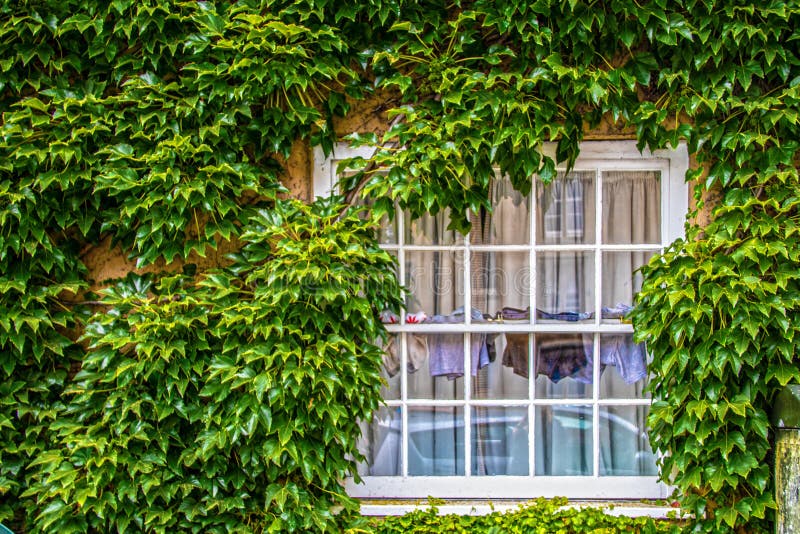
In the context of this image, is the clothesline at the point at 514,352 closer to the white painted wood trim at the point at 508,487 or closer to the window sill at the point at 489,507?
the white painted wood trim at the point at 508,487

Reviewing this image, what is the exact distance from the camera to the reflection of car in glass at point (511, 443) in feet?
12.2

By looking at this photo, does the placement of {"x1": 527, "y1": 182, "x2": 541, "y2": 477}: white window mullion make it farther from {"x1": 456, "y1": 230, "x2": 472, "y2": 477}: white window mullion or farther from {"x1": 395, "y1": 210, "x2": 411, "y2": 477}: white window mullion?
{"x1": 395, "y1": 210, "x2": 411, "y2": 477}: white window mullion

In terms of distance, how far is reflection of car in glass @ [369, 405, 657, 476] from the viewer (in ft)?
12.2

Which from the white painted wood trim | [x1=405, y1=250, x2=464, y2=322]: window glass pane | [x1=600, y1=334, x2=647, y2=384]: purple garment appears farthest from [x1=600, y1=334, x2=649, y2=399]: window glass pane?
[x1=405, y1=250, x2=464, y2=322]: window glass pane

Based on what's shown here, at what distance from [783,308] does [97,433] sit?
11.0 ft

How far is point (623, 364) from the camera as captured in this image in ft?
12.2

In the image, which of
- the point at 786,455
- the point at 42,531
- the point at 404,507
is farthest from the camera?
the point at 404,507

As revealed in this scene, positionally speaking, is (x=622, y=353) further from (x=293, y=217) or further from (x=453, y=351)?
(x=293, y=217)

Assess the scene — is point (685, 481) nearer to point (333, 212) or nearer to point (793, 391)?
point (793, 391)

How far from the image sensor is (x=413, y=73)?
11.8 ft

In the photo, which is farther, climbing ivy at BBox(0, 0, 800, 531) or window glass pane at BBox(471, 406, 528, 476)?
window glass pane at BBox(471, 406, 528, 476)

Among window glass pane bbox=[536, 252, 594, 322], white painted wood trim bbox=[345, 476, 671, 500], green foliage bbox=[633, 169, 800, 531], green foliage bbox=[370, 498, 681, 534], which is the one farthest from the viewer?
window glass pane bbox=[536, 252, 594, 322]

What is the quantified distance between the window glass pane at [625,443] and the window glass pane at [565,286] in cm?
56

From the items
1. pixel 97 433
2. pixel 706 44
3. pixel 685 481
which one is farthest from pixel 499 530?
pixel 706 44
